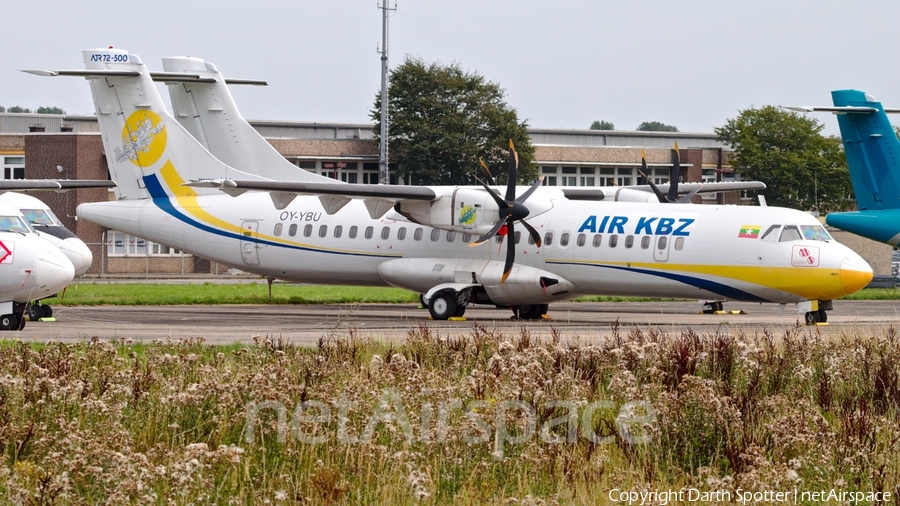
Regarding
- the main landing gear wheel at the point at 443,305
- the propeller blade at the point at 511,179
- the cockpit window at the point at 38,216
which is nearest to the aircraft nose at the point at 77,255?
the cockpit window at the point at 38,216

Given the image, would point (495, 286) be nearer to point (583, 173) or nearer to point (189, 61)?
point (189, 61)

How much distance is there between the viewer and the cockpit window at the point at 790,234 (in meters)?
23.9

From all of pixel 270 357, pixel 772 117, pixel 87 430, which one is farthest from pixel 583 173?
pixel 87 430

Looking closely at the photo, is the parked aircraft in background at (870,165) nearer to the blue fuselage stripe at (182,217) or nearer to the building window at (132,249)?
the blue fuselage stripe at (182,217)

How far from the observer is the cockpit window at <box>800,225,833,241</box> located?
24.0 meters

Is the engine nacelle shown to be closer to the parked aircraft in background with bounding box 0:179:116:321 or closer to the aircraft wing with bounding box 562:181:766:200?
the aircraft wing with bounding box 562:181:766:200

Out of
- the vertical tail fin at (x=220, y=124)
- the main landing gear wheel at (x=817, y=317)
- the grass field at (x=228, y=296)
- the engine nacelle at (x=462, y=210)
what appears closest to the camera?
the main landing gear wheel at (x=817, y=317)

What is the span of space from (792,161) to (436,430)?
65.9 metres

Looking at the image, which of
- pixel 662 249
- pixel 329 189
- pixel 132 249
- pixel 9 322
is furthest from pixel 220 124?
pixel 132 249

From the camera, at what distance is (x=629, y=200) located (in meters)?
31.8

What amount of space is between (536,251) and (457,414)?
15889 mm

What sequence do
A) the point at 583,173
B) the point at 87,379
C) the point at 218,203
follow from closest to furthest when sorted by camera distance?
the point at 87,379 < the point at 218,203 < the point at 583,173

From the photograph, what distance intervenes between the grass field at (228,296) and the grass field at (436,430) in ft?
61.2

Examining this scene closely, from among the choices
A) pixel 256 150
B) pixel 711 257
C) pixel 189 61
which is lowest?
pixel 711 257
